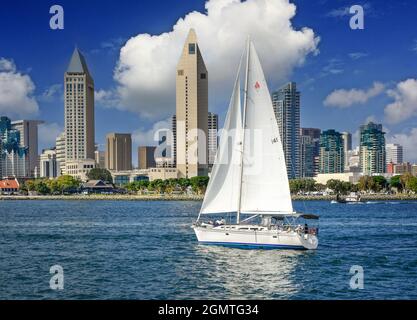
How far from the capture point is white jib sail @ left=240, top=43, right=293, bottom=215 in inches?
1561

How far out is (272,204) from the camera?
4041cm

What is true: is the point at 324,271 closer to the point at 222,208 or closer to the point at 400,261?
the point at 400,261

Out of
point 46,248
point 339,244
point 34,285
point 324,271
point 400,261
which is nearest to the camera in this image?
point 34,285

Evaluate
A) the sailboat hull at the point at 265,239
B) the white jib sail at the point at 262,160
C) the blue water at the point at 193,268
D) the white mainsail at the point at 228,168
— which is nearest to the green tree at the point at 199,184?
the blue water at the point at 193,268

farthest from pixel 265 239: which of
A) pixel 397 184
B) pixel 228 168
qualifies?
pixel 397 184

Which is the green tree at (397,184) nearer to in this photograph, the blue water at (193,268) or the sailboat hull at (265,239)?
the blue water at (193,268)

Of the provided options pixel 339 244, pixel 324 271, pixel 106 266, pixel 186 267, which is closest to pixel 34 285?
pixel 106 266

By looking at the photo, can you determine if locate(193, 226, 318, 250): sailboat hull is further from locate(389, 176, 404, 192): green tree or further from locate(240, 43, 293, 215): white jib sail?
locate(389, 176, 404, 192): green tree

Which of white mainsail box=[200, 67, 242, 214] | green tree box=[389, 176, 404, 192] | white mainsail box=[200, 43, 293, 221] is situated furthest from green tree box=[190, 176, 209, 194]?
white mainsail box=[200, 43, 293, 221]

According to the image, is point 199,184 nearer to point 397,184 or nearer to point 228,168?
point 397,184

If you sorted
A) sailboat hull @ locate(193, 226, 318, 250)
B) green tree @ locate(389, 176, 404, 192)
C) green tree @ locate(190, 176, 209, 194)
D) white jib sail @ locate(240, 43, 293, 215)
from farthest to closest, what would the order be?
1. green tree @ locate(389, 176, 404, 192)
2. green tree @ locate(190, 176, 209, 194)
3. white jib sail @ locate(240, 43, 293, 215)
4. sailboat hull @ locate(193, 226, 318, 250)

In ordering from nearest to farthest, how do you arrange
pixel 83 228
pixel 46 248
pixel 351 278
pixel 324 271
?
pixel 351 278 < pixel 324 271 < pixel 46 248 < pixel 83 228

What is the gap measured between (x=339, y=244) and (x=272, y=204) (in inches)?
340
